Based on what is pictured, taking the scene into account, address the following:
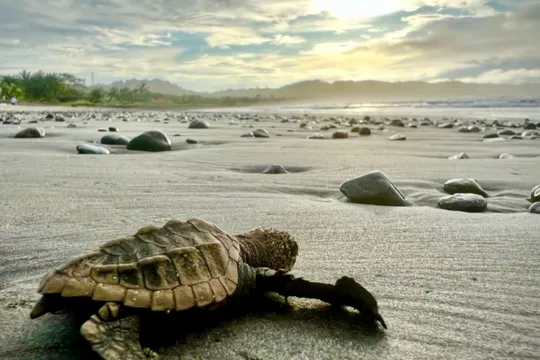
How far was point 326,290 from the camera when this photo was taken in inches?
79.1

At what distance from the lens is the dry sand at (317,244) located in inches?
70.7

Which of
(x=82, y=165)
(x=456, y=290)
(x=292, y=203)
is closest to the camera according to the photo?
(x=456, y=290)

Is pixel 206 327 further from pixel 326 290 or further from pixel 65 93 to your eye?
pixel 65 93

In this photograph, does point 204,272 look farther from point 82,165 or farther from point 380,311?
point 82,165

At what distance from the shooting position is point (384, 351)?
176 centimetres

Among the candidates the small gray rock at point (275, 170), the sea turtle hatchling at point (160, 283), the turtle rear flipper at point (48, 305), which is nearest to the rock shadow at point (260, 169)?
the small gray rock at point (275, 170)

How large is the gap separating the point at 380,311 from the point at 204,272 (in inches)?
29.5

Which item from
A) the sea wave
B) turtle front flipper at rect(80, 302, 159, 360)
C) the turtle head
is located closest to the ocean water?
the sea wave

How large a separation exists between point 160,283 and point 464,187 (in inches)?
147

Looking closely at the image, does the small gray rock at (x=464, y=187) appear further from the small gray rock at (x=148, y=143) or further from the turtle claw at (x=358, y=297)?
the small gray rock at (x=148, y=143)

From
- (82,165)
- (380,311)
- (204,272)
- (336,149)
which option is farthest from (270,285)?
(336,149)

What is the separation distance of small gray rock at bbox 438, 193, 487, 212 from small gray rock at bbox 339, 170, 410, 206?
31 cm

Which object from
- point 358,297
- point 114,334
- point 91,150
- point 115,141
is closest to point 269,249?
point 358,297

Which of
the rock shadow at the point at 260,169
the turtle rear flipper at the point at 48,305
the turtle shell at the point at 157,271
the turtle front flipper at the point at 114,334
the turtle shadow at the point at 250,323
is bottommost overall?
the turtle shadow at the point at 250,323
